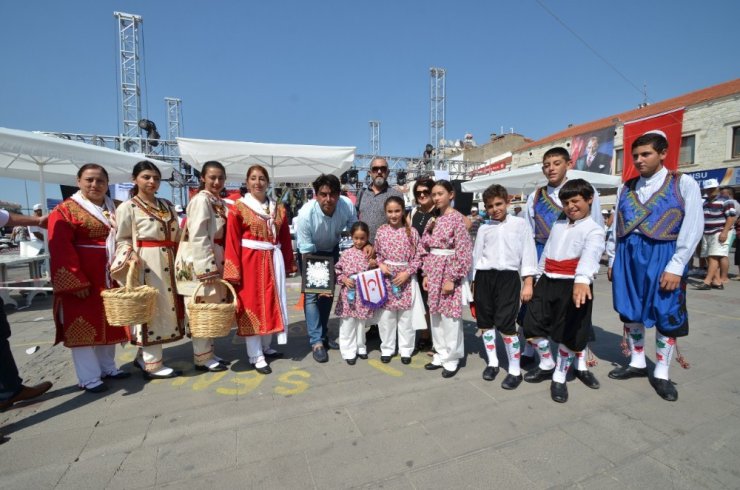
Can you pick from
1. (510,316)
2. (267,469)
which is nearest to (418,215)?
(510,316)

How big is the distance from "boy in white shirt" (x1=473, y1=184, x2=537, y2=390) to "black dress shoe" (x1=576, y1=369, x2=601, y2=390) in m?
0.50

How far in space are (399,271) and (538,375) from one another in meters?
1.45

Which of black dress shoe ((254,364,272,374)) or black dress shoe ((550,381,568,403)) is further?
black dress shoe ((254,364,272,374))

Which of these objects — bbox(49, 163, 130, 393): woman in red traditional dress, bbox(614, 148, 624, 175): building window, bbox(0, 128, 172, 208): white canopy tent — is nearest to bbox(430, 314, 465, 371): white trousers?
bbox(49, 163, 130, 393): woman in red traditional dress

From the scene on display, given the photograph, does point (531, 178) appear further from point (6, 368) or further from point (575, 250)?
point (6, 368)

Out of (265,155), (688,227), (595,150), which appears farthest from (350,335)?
(595,150)

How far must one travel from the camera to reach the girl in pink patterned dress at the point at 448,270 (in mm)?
3043

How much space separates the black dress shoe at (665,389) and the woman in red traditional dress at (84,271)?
4.32 m

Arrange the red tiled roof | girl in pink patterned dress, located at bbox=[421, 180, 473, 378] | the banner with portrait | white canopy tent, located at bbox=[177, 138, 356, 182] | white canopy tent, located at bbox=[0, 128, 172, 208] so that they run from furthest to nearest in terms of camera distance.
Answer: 1. the banner with portrait
2. the red tiled roof
3. white canopy tent, located at bbox=[177, 138, 356, 182]
4. white canopy tent, located at bbox=[0, 128, 172, 208]
5. girl in pink patterned dress, located at bbox=[421, 180, 473, 378]

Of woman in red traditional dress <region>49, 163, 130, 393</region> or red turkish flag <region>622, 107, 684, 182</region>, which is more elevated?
red turkish flag <region>622, 107, 684, 182</region>

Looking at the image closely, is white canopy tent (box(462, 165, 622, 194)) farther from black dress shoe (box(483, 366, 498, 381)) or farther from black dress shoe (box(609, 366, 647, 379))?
black dress shoe (box(483, 366, 498, 381))

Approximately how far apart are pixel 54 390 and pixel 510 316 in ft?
12.6

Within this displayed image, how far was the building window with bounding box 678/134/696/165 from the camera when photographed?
60.8 feet

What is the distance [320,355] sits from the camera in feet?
11.4
